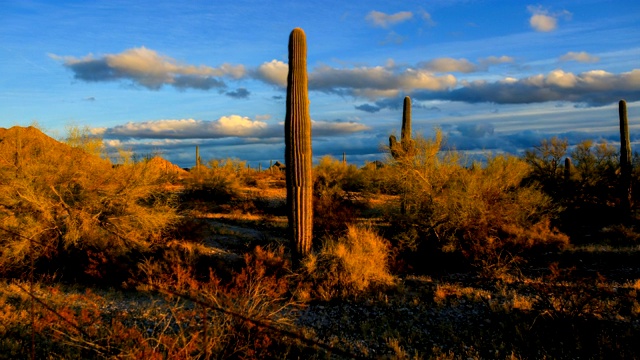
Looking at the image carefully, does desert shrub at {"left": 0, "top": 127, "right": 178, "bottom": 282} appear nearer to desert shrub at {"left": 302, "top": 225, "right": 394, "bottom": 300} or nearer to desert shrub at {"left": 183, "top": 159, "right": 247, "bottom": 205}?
desert shrub at {"left": 302, "top": 225, "right": 394, "bottom": 300}

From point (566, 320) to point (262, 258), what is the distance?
6093 millimetres

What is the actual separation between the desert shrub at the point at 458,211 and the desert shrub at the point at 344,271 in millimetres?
2790

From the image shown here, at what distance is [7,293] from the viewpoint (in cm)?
916

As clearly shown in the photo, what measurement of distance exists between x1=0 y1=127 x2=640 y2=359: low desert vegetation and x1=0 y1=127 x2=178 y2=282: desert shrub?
4 cm

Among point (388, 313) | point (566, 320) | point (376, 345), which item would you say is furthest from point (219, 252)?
point (566, 320)

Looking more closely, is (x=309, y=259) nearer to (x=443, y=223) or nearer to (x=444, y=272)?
(x=444, y=272)

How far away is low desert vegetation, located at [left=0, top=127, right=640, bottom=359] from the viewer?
6.86m

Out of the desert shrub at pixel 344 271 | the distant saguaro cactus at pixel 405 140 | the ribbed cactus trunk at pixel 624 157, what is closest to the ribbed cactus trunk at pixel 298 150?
the desert shrub at pixel 344 271

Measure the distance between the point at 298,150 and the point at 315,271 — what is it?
258cm

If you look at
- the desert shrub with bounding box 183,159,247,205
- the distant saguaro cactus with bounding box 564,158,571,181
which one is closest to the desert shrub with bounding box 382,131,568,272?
the distant saguaro cactus with bounding box 564,158,571,181

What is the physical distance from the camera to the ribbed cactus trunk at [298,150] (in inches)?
412

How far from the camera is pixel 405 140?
53.5 feet

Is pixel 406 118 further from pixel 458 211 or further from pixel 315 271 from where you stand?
pixel 315 271

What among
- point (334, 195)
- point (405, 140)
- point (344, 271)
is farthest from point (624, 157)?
point (344, 271)
